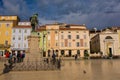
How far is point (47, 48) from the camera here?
229 ft

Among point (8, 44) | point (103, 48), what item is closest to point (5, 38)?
point (8, 44)

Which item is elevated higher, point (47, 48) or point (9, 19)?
point (9, 19)

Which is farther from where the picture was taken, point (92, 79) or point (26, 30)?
point (26, 30)

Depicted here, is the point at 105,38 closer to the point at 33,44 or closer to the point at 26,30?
the point at 26,30

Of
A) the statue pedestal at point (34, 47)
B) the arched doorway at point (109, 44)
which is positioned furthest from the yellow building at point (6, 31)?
the statue pedestal at point (34, 47)

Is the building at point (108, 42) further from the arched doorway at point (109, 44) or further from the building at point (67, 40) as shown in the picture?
the building at point (67, 40)

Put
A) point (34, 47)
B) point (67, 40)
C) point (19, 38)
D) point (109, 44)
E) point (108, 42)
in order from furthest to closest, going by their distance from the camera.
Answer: point (108, 42)
point (109, 44)
point (67, 40)
point (19, 38)
point (34, 47)

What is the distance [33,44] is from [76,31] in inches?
1813

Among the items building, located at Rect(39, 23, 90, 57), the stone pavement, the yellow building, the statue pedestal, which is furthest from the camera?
building, located at Rect(39, 23, 90, 57)

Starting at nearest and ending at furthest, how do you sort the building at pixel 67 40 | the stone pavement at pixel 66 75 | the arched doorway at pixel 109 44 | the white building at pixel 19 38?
the stone pavement at pixel 66 75 → the white building at pixel 19 38 → the building at pixel 67 40 → the arched doorway at pixel 109 44

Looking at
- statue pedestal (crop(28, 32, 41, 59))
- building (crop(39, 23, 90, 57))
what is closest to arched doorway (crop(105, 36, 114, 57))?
building (crop(39, 23, 90, 57))

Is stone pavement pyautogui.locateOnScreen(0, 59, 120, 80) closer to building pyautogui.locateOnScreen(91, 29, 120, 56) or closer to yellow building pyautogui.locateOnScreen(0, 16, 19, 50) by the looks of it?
yellow building pyautogui.locateOnScreen(0, 16, 19, 50)

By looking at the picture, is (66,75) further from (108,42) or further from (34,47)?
(108,42)

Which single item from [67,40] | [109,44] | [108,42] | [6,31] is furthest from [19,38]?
[109,44]
